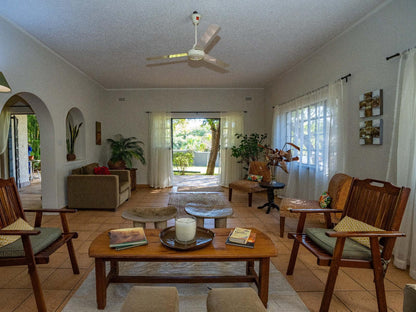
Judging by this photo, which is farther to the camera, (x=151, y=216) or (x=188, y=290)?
(x=151, y=216)

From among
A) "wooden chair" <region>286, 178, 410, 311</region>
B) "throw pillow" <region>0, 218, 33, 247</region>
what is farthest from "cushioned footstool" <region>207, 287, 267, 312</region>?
"throw pillow" <region>0, 218, 33, 247</region>

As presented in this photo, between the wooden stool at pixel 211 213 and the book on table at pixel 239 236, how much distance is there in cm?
50

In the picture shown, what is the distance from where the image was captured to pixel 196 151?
1143 cm

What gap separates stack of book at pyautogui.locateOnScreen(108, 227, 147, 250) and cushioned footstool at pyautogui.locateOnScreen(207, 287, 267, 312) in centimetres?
76

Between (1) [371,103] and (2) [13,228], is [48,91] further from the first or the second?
(1) [371,103]

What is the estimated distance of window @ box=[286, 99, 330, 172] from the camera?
3678mm

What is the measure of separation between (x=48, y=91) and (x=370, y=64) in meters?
4.51

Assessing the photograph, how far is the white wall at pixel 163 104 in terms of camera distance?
6.56 m

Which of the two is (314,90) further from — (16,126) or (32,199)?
(16,126)

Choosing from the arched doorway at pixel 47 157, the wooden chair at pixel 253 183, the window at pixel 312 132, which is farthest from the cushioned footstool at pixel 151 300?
the arched doorway at pixel 47 157

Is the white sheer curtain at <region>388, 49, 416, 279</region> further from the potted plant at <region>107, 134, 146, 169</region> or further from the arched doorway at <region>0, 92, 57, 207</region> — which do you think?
the potted plant at <region>107, 134, 146, 169</region>

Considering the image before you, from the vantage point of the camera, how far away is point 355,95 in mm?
3064

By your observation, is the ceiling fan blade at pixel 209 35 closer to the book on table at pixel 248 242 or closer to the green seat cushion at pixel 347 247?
the book on table at pixel 248 242

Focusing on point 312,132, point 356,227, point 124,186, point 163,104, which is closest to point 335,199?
point 356,227
